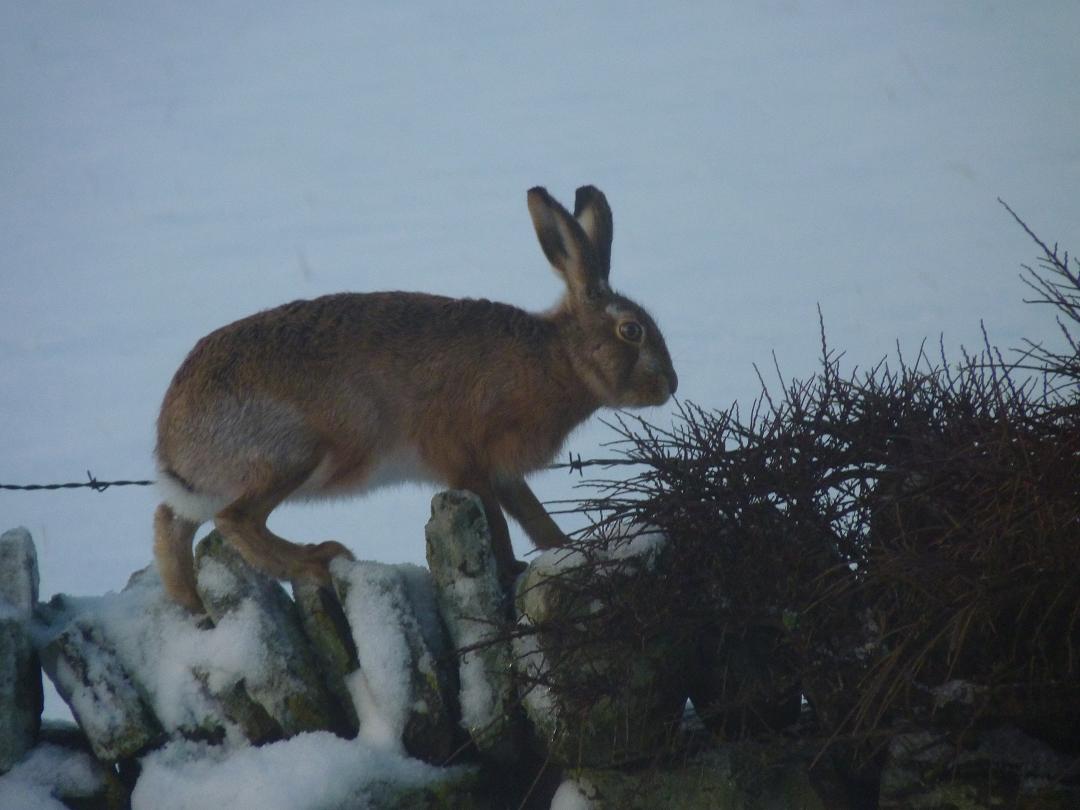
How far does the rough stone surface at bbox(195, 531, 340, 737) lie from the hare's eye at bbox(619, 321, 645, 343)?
199 centimetres

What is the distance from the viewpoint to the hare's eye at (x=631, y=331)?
5684mm

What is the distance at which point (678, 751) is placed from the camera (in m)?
3.71

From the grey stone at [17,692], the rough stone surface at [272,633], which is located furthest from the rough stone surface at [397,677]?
the grey stone at [17,692]

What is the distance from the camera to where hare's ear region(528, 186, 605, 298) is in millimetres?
5625

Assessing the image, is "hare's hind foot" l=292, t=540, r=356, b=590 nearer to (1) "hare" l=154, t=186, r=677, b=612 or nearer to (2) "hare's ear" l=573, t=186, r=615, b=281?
(1) "hare" l=154, t=186, r=677, b=612

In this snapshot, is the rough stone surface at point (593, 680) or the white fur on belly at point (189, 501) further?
the white fur on belly at point (189, 501)

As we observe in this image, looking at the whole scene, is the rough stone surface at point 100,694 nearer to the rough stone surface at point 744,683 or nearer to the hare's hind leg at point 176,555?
the hare's hind leg at point 176,555

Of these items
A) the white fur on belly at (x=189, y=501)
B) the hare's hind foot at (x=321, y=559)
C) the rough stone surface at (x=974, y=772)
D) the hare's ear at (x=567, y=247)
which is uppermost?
the hare's ear at (x=567, y=247)

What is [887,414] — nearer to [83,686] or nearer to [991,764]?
[991,764]

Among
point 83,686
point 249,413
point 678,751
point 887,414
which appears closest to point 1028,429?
point 887,414

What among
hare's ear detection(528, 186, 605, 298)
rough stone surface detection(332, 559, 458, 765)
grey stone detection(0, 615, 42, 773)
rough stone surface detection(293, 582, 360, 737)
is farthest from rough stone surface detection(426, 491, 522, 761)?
hare's ear detection(528, 186, 605, 298)

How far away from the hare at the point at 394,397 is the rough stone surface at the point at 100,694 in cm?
38

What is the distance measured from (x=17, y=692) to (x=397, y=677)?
1290 millimetres

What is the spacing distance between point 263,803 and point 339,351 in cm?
186
